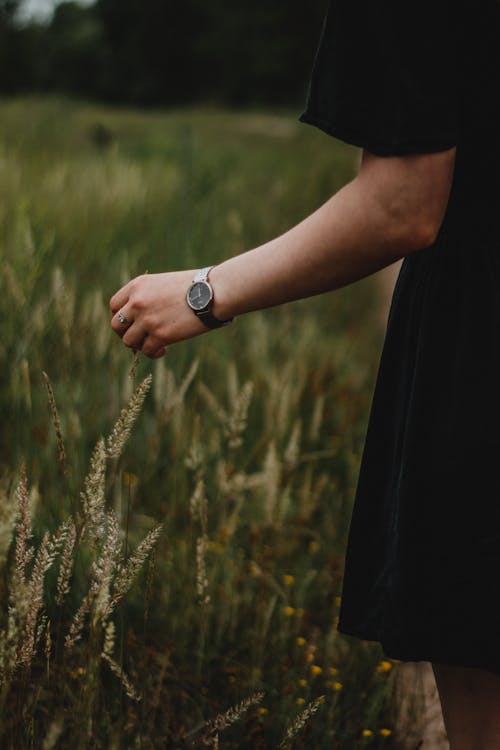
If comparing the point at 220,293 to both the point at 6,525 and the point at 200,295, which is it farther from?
the point at 6,525

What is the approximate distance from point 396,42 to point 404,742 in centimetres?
148

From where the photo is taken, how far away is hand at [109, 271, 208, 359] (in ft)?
3.67

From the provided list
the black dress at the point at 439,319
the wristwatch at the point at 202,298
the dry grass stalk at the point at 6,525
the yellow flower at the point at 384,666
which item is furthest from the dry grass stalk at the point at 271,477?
the dry grass stalk at the point at 6,525

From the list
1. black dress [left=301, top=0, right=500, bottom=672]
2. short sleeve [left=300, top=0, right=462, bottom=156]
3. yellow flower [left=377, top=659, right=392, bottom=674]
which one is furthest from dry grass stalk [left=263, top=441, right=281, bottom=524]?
short sleeve [left=300, top=0, right=462, bottom=156]

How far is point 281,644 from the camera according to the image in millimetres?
1935

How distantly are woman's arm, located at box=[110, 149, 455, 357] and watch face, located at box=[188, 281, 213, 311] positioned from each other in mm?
11

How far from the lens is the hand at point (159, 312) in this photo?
1.12m

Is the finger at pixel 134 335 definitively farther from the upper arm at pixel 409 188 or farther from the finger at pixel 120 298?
the upper arm at pixel 409 188

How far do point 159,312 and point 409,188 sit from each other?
39 cm

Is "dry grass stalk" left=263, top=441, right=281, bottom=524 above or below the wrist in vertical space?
below

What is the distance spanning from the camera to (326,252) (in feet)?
3.25

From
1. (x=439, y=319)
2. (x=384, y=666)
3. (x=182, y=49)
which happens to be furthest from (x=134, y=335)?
(x=182, y=49)

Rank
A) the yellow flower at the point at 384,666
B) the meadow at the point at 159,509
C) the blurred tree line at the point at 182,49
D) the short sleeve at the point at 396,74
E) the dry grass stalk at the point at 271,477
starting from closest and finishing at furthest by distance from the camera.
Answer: the short sleeve at the point at 396,74 < the meadow at the point at 159,509 < the dry grass stalk at the point at 271,477 < the yellow flower at the point at 384,666 < the blurred tree line at the point at 182,49

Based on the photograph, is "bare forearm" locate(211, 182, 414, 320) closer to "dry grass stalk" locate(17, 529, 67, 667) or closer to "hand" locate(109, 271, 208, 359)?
"hand" locate(109, 271, 208, 359)
